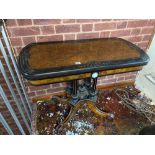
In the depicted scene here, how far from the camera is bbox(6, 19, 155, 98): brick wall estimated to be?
1.05 meters

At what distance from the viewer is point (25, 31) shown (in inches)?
41.9

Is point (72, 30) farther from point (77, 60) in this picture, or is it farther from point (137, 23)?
point (137, 23)

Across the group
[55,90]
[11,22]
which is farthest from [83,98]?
[11,22]

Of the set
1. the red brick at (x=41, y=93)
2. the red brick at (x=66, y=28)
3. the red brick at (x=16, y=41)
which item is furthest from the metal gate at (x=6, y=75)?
the red brick at (x=66, y=28)

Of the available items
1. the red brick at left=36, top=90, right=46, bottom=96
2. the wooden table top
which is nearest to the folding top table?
the wooden table top

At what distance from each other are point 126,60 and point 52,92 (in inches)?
30.0

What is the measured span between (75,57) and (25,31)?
0.40 meters

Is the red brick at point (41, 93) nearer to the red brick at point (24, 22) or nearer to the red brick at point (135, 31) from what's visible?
the red brick at point (24, 22)

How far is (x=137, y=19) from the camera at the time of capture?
1207 millimetres

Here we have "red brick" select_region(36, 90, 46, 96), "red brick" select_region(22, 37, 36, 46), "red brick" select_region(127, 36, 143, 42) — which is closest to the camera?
"red brick" select_region(22, 37, 36, 46)

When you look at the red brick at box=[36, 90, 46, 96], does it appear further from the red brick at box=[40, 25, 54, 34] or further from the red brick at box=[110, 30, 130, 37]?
the red brick at box=[110, 30, 130, 37]

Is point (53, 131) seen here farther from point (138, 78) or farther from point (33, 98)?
point (138, 78)

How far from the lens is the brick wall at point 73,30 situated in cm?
105

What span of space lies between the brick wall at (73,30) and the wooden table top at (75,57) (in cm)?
6
